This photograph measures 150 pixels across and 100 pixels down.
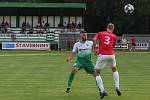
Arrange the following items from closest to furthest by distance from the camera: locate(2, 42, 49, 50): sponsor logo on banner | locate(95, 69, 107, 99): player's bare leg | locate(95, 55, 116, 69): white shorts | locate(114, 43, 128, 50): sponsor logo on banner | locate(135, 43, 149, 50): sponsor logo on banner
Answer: locate(95, 69, 107, 99): player's bare leg, locate(95, 55, 116, 69): white shorts, locate(2, 42, 49, 50): sponsor logo on banner, locate(114, 43, 128, 50): sponsor logo on banner, locate(135, 43, 149, 50): sponsor logo on banner

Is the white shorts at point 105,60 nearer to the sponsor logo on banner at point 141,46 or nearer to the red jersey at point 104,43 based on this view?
the red jersey at point 104,43

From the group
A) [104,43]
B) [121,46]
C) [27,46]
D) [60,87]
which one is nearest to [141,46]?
[121,46]

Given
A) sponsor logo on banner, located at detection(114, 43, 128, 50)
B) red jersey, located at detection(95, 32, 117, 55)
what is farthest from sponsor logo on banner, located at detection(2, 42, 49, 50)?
red jersey, located at detection(95, 32, 117, 55)

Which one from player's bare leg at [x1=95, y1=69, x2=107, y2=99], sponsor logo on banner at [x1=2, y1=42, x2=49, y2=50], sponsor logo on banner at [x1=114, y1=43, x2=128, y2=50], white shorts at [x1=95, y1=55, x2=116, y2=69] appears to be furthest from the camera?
sponsor logo on banner at [x1=114, y1=43, x2=128, y2=50]

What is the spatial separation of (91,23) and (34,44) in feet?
59.6

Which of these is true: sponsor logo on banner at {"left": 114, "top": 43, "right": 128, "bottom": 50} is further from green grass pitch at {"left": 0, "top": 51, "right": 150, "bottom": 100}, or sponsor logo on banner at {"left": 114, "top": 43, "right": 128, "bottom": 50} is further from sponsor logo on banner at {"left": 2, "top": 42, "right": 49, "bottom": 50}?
green grass pitch at {"left": 0, "top": 51, "right": 150, "bottom": 100}

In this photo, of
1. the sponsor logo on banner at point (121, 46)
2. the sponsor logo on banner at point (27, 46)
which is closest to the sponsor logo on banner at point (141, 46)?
the sponsor logo on banner at point (121, 46)

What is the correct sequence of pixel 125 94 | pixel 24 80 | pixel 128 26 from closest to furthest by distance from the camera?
1. pixel 125 94
2. pixel 24 80
3. pixel 128 26

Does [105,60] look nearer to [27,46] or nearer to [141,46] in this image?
[27,46]

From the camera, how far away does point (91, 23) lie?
250 ft

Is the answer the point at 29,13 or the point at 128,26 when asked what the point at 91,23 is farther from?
the point at 29,13

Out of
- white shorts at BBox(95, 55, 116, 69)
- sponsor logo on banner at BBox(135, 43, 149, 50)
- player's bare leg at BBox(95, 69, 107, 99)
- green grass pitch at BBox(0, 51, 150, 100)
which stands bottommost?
sponsor logo on banner at BBox(135, 43, 149, 50)

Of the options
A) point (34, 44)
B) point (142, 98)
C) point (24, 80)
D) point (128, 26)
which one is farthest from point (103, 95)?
point (128, 26)

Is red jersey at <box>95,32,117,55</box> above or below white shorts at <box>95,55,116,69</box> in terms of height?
above
